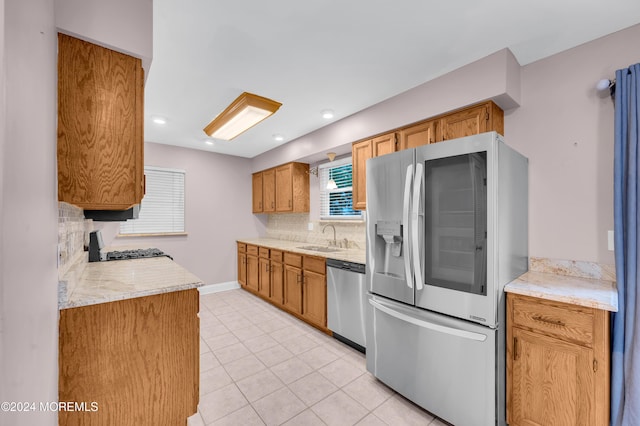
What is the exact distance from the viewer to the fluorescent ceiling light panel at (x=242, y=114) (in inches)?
105

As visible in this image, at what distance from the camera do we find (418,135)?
2.50 m

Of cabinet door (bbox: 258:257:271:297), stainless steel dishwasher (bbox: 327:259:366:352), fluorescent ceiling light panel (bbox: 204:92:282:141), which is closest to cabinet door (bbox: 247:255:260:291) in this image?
cabinet door (bbox: 258:257:271:297)

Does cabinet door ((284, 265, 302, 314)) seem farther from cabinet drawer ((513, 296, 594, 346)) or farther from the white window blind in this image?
cabinet drawer ((513, 296, 594, 346))

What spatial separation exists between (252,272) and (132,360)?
324 cm

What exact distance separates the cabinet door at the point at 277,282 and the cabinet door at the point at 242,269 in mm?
1019

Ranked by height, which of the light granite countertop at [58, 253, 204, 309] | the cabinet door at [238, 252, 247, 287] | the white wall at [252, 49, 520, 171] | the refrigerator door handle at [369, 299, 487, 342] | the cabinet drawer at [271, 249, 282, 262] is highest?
the white wall at [252, 49, 520, 171]

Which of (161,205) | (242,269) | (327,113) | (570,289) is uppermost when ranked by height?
(327,113)

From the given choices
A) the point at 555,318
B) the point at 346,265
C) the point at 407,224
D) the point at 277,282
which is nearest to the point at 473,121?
the point at 407,224

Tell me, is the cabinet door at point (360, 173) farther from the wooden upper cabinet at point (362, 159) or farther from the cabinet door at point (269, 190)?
the cabinet door at point (269, 190)

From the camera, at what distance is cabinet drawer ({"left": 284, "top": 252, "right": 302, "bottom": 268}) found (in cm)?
346

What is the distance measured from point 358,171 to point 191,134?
257 centimetres

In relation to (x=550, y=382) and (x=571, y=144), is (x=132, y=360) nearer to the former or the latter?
(x=550, y=382)

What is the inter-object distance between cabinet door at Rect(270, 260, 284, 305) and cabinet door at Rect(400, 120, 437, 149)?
7.82 ft

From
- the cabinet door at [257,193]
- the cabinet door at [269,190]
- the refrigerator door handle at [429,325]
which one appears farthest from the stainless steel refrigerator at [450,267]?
the cabinet door at [257,193]
